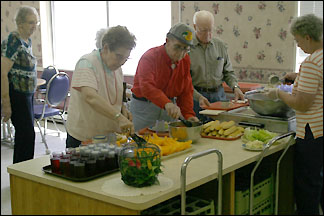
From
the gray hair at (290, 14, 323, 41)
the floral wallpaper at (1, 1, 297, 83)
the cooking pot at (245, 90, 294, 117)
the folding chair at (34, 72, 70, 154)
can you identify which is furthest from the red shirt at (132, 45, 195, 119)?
the folding chair at (34, 72, 70, 154)

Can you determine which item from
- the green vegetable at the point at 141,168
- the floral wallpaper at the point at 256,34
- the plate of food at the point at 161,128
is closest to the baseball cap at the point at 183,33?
the plate of food at the point at 161,128

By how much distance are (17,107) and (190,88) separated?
1.09 meters

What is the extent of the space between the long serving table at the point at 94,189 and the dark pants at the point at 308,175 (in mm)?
254

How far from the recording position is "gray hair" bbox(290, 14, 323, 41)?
1.55 meters

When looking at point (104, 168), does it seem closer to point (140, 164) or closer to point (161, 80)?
point (140, 164)

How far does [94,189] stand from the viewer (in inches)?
53.9

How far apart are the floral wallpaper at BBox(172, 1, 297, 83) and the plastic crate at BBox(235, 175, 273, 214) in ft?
5.84

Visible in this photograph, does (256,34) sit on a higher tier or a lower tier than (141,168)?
higher

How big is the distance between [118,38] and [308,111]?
34.0 inches

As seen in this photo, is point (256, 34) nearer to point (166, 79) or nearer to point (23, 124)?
point (166, 79)

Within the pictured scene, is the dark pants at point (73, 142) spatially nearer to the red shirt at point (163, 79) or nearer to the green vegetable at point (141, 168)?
the red shirt at point (163, 79)

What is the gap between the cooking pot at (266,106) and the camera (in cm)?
216

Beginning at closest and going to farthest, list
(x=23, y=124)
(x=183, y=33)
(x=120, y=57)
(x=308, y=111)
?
(x=308, y=111) → (x=120, y=57) → (x=183, y=33) → (x=23, y=124)

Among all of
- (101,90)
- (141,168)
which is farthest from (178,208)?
(101,90)
